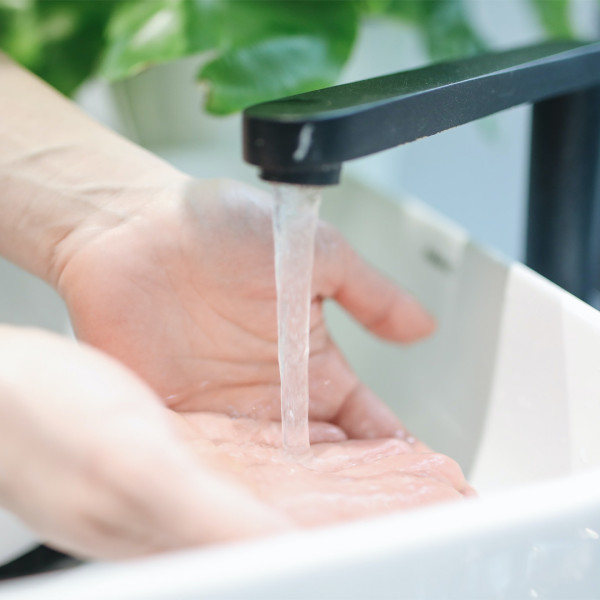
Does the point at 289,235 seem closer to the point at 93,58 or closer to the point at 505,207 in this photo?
the point at 93,58

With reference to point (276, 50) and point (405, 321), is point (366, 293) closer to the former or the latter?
point (405, 321)

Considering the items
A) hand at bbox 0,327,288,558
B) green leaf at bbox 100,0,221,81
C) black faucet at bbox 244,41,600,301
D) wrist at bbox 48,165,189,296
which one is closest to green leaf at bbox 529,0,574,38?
black faucet at bbox 244,41,600,301

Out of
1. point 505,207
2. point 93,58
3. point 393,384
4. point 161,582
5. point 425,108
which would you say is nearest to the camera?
point 161,582

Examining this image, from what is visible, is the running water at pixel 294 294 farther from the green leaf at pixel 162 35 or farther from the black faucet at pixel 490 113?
the green leaf at pixel 162 35

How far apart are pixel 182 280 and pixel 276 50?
23cm

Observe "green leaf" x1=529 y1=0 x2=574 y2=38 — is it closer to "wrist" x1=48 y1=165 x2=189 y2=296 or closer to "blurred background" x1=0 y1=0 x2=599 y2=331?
Answer: "blurred background" x1=0 y1=0 x2=599 y2=331

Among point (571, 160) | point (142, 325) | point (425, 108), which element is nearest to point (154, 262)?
point (142, 325)

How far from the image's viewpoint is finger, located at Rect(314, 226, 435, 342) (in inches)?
18.0

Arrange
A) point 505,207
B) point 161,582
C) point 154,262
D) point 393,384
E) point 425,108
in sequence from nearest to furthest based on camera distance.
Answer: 1. point 161,582
2. point 425,108
3. point 154,262
4. point 393,384
5. point 505,207

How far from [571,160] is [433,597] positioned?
0.36m

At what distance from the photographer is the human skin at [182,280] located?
1.36 ft

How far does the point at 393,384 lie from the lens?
53 centimetres

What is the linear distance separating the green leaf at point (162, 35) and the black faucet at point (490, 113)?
0.23 m

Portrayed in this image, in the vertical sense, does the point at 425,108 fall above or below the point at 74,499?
above
